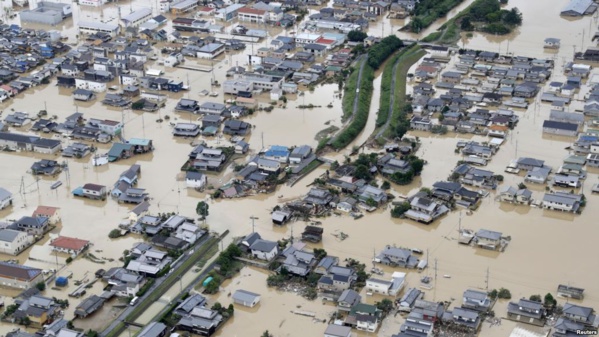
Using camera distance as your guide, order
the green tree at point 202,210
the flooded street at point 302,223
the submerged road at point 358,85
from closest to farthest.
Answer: the flooded street at point 302,223 → the green tree at point 202,210 → the submerged road at point 358,85

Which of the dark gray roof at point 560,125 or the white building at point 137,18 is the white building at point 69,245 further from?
the white building at point 137,18

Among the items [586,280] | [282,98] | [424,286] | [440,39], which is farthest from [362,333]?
[440,39]

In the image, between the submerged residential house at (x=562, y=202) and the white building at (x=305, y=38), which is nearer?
the submerged residential house at (x=562, y=202)

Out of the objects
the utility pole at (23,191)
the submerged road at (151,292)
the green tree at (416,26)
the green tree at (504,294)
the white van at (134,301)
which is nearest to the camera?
the submerged road at (151,292)

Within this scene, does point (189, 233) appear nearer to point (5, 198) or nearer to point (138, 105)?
point (5, 198)

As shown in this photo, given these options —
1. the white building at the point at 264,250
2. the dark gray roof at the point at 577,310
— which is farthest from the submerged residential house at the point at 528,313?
the white building at the point at 264,250

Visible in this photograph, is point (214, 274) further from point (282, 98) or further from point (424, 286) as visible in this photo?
point (282, 98)
